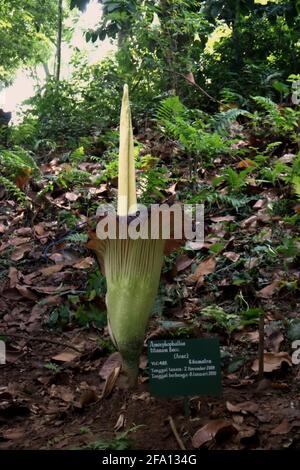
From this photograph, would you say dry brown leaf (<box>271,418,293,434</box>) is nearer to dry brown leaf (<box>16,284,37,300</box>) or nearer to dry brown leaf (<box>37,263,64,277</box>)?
dry brown leaf (<box>16,284,37,300</box>)

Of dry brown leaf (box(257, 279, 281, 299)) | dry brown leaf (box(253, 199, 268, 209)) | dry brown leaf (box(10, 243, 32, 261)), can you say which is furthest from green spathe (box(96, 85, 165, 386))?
dry brown leaf (box(253, 199, 268, 209))

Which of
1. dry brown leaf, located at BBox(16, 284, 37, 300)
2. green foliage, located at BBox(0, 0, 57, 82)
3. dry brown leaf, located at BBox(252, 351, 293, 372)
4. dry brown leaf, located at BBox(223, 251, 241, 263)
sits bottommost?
dry brown leaf, located at BBox(252, 351, 293, 372)

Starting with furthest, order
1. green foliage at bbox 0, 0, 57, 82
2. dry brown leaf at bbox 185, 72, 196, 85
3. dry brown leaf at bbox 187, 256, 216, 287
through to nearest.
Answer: green foliage at bbox 0, 0, 57, 82 → dry brown leaf at bbox 185, 72, 196, 85 → dry brown leaf at bbox 187, 256, 216, 287

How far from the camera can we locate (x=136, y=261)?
5.47 feet

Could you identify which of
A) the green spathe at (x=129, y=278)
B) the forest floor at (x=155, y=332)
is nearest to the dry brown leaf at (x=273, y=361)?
the forest floor at (x=155, y=332)

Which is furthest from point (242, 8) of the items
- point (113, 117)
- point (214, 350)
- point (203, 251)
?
point (214, 350)

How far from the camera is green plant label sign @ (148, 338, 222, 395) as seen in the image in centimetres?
158

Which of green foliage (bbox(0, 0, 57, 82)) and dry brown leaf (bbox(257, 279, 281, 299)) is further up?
green foliage (bbox(0, 0, 57, 82))

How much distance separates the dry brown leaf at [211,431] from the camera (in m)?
1.45

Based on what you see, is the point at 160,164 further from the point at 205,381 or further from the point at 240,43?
the point at 205,381

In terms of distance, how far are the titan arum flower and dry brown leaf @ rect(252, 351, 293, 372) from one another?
0.49 meters

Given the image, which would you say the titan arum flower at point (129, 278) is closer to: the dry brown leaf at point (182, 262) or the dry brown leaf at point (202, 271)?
the dry brown leaf at point (202, 271)

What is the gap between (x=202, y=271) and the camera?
2695 millimetres
